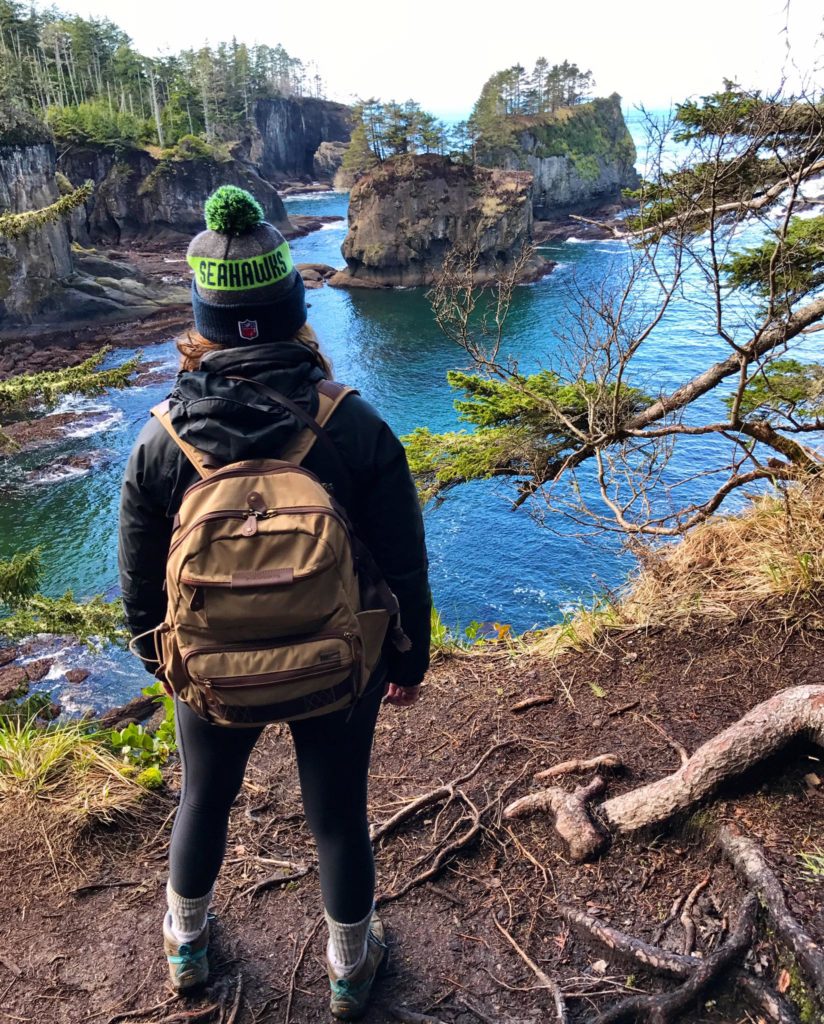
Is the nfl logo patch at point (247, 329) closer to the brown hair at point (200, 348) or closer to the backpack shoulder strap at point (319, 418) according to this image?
the brown hair at point (200, 348)

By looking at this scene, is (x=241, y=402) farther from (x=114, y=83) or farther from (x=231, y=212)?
(x=114, y=83)

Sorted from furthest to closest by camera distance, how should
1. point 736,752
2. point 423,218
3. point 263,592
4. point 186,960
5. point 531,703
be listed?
point 423,218
point 531,703
point 736,752
point 186,960
point 263,592

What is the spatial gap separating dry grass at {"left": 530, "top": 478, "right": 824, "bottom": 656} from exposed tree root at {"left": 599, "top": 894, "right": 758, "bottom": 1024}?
1.74 metres

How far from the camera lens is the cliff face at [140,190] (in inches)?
1978

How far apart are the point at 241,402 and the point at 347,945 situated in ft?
4.72

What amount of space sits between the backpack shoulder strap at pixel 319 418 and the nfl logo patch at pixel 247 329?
0.18 m

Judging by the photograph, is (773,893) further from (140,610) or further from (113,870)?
(113,870)

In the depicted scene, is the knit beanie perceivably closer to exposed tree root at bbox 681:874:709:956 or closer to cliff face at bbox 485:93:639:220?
exposed tree root at bbox 681:874:709:956

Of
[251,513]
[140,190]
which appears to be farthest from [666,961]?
[140,190]

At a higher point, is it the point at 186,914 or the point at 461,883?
the point at 186,914

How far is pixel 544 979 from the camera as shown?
2061mm

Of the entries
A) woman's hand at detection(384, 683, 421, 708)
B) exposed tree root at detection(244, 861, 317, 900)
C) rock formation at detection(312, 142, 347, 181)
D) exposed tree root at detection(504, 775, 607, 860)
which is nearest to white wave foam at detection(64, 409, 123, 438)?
exposed tree root at detection(244, 861, 317, 900)

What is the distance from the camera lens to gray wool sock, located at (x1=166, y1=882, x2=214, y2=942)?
6.64 feet

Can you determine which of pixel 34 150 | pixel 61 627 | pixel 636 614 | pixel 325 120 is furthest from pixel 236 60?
pixel 636 614
